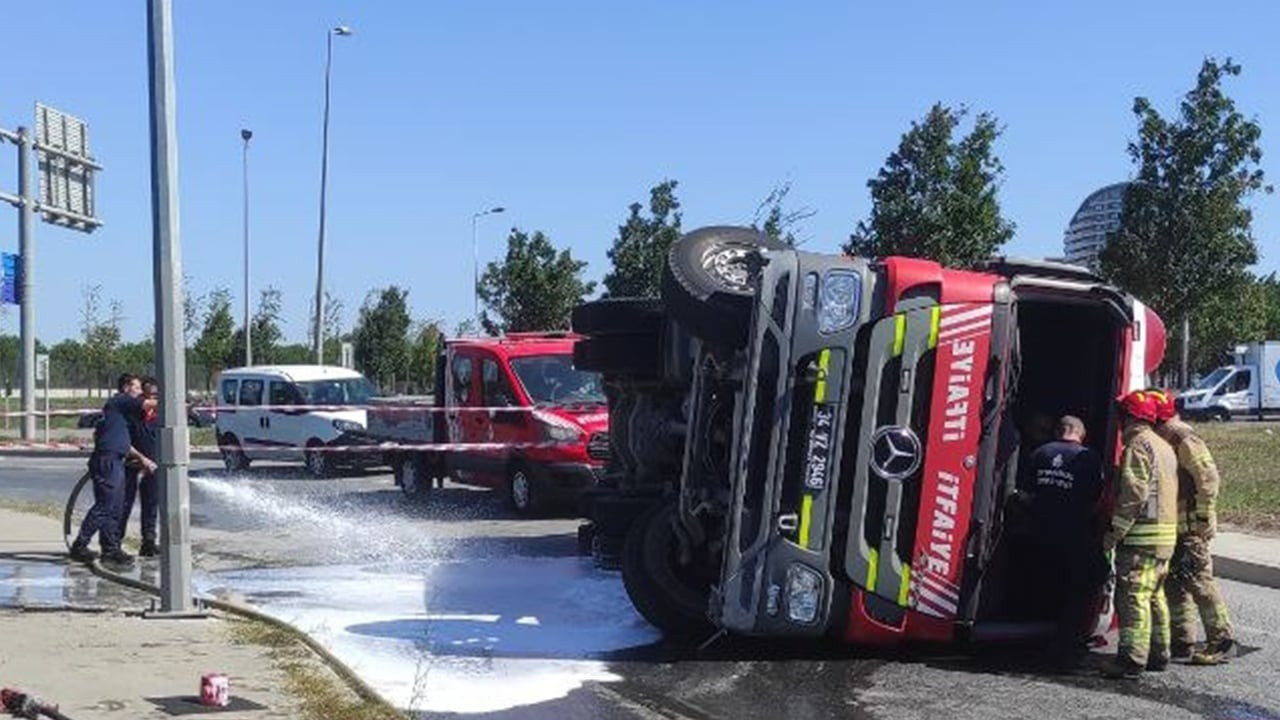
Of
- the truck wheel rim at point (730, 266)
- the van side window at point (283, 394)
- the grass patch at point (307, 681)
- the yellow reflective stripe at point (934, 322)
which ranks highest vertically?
the truck wheel rim at point (730, 266)

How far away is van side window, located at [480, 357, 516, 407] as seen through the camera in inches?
640

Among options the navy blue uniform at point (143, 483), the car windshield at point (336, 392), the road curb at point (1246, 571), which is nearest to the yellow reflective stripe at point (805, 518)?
the road curb at point (1246, 571)

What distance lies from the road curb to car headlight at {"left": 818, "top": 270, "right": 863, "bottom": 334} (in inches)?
228

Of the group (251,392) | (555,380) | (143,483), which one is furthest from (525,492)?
(251,392)

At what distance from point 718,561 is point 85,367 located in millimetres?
55057

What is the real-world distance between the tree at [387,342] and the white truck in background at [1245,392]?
27.5m

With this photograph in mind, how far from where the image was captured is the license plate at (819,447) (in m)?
7.70

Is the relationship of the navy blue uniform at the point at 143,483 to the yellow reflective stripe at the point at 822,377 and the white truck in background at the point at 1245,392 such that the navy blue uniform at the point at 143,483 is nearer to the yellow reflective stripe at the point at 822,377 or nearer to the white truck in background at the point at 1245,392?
the yellow reflective stripe at the point at 822,377

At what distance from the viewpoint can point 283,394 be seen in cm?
2592

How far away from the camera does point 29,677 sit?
7.21m

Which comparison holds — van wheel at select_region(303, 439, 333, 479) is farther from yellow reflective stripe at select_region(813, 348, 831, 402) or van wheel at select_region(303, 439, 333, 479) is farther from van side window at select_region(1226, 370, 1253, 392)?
van side window at select_region(1226, 370, 1253, 392)

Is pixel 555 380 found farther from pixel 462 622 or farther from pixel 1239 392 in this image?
pixel 1239 392

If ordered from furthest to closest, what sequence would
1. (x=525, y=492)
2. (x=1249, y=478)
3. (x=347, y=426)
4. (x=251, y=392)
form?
(x=251, y=392) < (x=347, y=426) < (x=1249, y=478) < (x=525, y=492)

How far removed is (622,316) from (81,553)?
5.68 m
